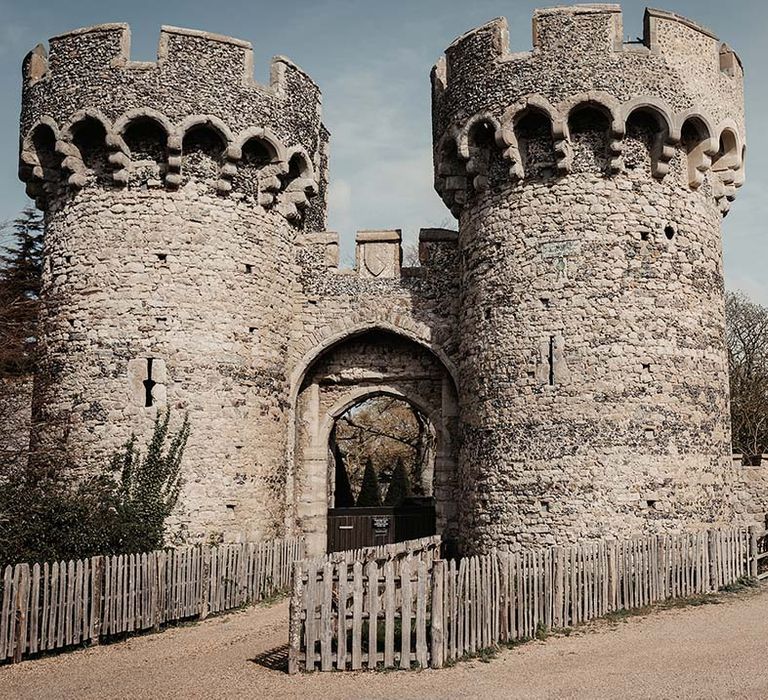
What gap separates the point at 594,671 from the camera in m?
8.66

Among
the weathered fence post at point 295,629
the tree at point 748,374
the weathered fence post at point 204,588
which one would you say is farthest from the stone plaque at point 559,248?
the tree at point 748,374

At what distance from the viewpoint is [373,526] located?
17234mm

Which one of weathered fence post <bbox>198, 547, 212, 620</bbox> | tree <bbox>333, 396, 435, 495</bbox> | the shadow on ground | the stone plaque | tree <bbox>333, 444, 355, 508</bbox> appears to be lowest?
the shadow on ground

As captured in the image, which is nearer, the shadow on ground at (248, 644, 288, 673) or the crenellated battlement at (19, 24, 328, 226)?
the shadow on ground at (248, 644, 288, 673)

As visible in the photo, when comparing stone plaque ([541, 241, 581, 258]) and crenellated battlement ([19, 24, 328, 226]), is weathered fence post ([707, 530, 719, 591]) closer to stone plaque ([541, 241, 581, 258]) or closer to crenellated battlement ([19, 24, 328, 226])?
stone plaque ([541, 241, 581, 258])

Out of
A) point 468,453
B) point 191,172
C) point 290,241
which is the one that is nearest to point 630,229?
point 468,453

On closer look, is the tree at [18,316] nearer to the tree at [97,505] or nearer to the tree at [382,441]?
the tree at [97,505]

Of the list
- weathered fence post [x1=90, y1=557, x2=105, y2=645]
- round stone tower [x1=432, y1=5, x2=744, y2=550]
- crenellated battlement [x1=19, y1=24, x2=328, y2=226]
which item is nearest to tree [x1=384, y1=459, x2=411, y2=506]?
round stone tower [x1=432, y1=5, x2=744, y2=550]

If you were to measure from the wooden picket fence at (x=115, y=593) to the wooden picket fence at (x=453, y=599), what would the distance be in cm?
281

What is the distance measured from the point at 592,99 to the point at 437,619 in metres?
8.51

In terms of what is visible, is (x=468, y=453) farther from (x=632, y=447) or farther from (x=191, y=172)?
(x=191, y=172)

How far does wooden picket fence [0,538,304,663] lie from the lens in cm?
996

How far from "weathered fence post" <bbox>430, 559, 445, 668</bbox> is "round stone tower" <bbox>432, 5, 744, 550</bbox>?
4.66 meters

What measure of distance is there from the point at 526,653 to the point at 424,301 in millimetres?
8025
